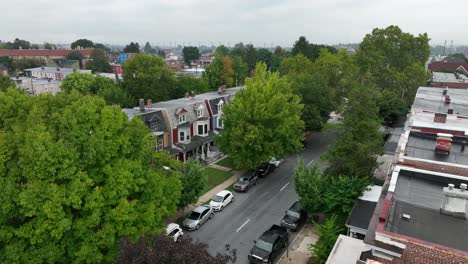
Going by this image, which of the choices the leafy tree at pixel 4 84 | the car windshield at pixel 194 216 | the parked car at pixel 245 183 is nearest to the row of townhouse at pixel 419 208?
the car windshield at pixel 194 216

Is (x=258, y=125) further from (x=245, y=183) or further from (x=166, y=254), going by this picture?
(x=166, y=254)

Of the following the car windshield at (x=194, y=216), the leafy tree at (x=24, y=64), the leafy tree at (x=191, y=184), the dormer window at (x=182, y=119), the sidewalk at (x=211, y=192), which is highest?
the leafy tree at (x=24, y=64)

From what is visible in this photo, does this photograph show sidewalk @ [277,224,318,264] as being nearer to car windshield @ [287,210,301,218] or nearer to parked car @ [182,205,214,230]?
car windshield @ [287,210,301,218]

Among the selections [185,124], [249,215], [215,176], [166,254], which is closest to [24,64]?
[185,124]

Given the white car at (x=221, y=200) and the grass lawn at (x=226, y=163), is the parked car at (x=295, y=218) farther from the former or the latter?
the grass lawn at (x=226, y=163)

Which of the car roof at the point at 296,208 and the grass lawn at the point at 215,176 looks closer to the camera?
the car roof at the point at 296,208

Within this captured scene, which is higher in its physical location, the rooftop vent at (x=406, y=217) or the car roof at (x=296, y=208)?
the rooftop vent at (x=406, y=217)

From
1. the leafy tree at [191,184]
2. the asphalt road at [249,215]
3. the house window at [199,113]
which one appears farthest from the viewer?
the house window at [199,113]
